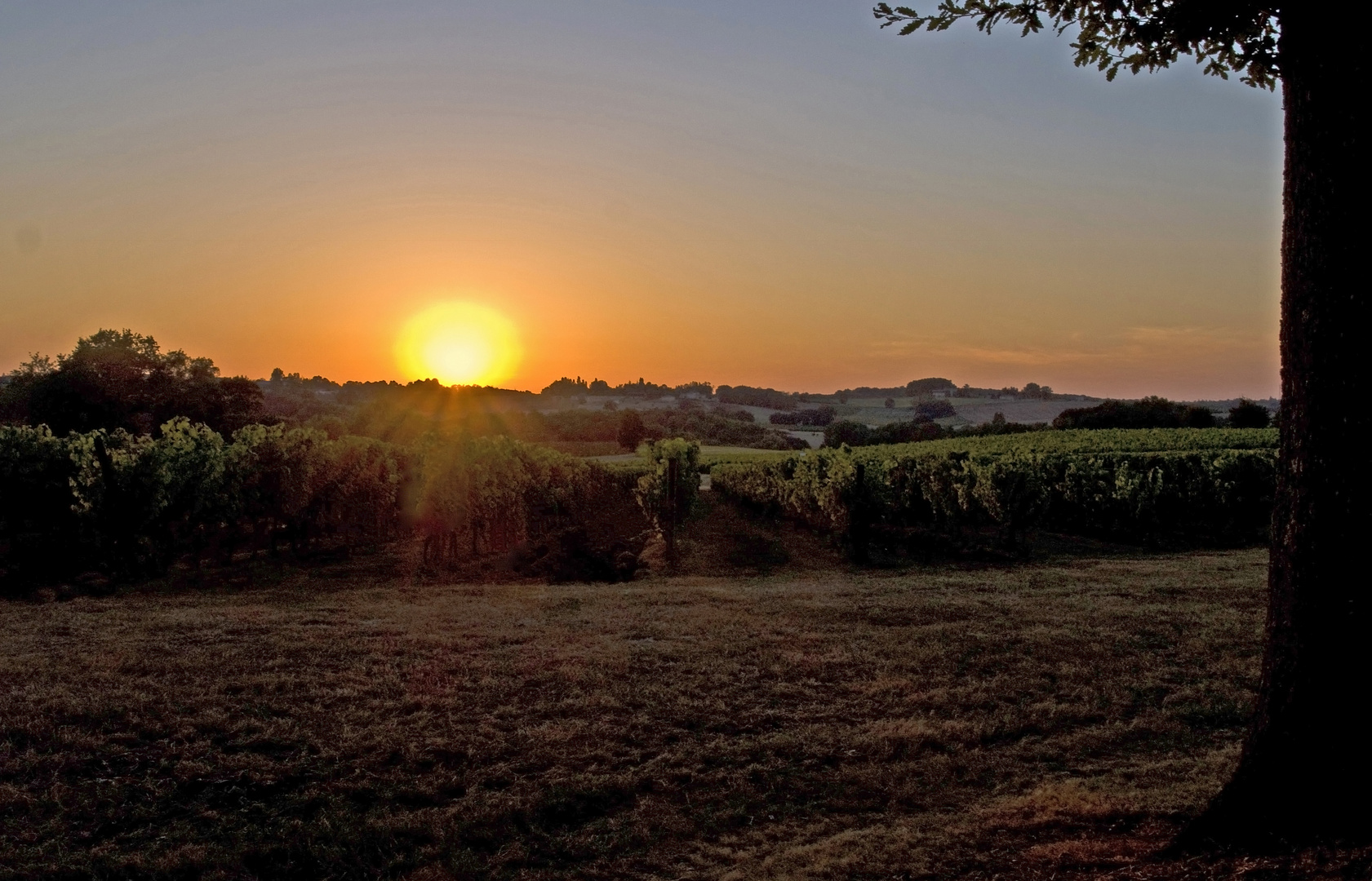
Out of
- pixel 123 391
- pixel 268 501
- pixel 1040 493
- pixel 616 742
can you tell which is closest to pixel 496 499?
pixel 268 501

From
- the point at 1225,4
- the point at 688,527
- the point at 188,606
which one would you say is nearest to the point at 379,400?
the point at 688,527

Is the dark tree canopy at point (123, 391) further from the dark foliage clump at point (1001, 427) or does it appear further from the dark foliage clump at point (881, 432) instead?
the dark foliage clump at point (1001, 427)

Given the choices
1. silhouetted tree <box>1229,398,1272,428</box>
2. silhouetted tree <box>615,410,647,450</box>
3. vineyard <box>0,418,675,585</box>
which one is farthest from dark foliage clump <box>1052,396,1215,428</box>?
vineyard <box>0,418,675,585</box>

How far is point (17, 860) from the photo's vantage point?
12.4 ft

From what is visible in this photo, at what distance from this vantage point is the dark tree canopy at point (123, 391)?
Answer: 124ft

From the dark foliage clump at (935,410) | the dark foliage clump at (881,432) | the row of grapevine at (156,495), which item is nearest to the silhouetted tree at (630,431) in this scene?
the dark foliage clump at (881,432)

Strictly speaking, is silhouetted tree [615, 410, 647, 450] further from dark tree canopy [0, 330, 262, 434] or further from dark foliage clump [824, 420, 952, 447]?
dark tree canopy [0, 330, 262, 434]

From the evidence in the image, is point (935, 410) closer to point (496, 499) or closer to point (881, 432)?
point (881, 432)

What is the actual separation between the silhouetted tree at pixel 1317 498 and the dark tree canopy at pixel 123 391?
4269cm

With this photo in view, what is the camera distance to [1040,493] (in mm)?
19766

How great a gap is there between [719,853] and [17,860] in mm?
3156

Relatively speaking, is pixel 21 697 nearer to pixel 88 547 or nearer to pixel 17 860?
pixel 17 860

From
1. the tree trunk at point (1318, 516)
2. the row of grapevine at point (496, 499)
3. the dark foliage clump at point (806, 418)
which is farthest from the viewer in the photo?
the dark foliage clump at point (806, 418)

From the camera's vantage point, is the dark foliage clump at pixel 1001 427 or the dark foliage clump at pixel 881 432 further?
the dark foliage clump at pixel 881 432
